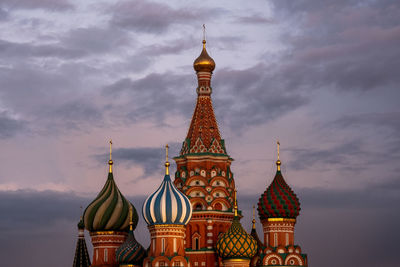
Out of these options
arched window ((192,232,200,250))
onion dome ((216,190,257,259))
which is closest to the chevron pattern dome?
onion dome ((216,190,257,259))

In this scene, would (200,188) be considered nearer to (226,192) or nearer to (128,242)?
(226,192)

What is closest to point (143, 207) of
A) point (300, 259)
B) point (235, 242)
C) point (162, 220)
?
point (162, 220)

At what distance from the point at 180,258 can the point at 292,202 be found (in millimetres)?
8102

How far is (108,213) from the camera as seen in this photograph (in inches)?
2539

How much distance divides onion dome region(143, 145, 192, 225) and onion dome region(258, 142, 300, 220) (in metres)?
4.98

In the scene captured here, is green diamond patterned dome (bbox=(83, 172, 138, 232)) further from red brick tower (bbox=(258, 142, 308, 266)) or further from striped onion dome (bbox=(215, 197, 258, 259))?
red brick tower (bbox=(258, 142, 308, 266))

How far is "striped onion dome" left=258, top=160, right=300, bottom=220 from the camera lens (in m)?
62.5

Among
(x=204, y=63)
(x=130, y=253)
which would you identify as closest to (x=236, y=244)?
(x=130, y=253)

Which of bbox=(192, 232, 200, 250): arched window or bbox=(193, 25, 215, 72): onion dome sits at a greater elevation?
bbox=(193, 25, 215, 72): onion dome

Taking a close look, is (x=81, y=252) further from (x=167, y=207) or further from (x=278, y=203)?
(x=278, y=203)

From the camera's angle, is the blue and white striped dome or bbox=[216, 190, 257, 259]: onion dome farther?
bbox=[216, 190, 257, 259]: onion dome

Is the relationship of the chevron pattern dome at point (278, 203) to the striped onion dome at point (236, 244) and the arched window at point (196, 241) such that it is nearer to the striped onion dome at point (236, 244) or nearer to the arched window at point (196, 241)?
the striped onion dome at point (236, 244)

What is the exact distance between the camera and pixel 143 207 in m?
60.6

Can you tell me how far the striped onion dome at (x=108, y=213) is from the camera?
2534 inches
